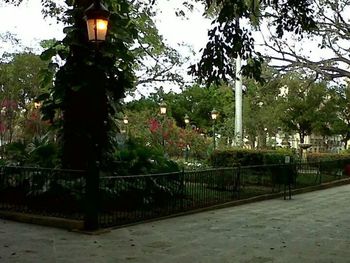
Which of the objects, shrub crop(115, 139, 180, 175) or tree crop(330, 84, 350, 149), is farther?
tree crop(330, 84, 350, 149)

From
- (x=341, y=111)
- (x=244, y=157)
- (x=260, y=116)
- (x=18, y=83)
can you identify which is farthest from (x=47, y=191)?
(x=260, y=116)

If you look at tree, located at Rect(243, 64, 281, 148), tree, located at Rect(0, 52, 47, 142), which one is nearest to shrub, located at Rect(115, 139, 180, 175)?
tree, located at Rect(0, 52, 47, 142)

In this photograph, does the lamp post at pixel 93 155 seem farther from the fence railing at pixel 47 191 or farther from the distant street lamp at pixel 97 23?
the fence railing at pixel 47 191

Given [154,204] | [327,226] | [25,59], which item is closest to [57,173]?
[154,204]

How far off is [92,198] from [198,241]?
1.95m

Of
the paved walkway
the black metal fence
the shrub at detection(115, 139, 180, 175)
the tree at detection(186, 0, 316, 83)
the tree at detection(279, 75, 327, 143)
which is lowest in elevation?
the paved walkway

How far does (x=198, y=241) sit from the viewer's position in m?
8.28

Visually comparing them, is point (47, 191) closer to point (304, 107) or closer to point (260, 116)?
point (304, 107)

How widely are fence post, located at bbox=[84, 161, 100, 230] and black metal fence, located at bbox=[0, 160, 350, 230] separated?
10cm

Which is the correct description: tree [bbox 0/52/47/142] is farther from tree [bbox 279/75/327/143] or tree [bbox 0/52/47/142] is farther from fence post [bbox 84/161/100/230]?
fence post [bbox 84/161/100/230]

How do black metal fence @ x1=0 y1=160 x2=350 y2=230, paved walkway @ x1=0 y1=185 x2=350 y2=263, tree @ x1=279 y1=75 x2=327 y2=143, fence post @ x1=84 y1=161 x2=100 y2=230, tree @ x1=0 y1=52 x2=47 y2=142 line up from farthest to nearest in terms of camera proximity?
1. tree @ x1=279 y1=75 x2=327 y2=143
2. tree @ x1=0 y1=52 x2=47 y2=142
3. black metal fence @ x1=0 y1=160 x2=350 y2=230
4. fence post @ x1=84 y1=161 x2=100 y2=230
5. paved walkway @ x1=0 y1=185 x2=350 y2=263

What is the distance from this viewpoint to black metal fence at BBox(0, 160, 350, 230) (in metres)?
9.84

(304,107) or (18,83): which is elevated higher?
(18,83)

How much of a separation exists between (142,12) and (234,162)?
22.4 feet
